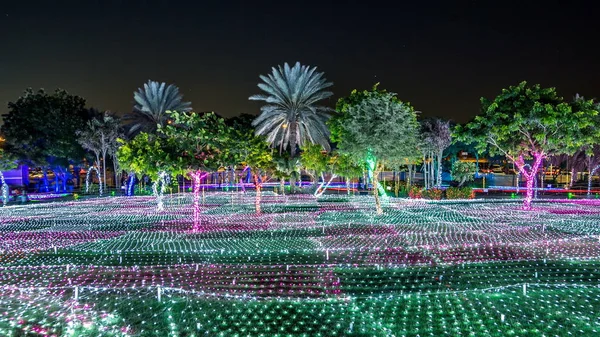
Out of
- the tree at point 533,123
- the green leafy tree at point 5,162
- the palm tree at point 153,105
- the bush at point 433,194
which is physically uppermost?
the palm tree at point 153,105

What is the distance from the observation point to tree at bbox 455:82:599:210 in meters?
19.2

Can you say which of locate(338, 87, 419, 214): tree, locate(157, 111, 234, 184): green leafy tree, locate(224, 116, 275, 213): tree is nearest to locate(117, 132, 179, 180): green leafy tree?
locate(157, 111, 234, 184): green leafy tree

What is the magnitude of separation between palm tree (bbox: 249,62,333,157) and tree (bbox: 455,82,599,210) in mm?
13008

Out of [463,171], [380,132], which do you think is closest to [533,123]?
[380,132]

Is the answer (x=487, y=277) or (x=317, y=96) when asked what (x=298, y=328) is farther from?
(x=317, y=96)

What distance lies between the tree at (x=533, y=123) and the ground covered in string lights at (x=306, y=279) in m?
4.62

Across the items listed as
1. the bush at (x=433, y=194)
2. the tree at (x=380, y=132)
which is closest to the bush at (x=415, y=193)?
the bush at (x=433, y=194)

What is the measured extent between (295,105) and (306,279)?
24535 millimetres

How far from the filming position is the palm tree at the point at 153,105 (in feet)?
129

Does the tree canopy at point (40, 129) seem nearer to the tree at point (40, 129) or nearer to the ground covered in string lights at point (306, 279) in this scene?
the tree at point (40, 129)

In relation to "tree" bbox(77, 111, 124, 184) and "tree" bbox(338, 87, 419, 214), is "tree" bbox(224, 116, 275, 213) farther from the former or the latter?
"tree" bbox(77, 111, 124, 184)

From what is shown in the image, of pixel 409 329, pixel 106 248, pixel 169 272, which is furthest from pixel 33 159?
pixel 409 329

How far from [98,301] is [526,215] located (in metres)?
16.8

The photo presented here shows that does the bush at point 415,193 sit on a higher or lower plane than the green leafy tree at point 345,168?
lower
